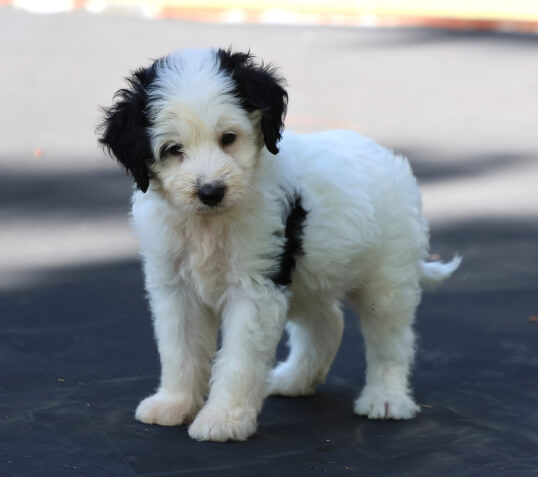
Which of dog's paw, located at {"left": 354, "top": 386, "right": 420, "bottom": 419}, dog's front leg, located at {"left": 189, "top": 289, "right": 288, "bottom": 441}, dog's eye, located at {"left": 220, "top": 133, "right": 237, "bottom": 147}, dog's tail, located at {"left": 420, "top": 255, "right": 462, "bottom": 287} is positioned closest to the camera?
dog's eye, located at {"left": 220, "top": 133, "right": 237, "bottom": 147}

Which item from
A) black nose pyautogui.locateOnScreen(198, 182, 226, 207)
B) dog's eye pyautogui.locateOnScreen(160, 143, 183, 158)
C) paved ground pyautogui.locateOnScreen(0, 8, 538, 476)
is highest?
dog's eye pyautogui.locateOnScreen(160, 143, 183, 158)

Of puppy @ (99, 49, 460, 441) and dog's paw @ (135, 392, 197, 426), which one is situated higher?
puppy @ (99, 49, 460, 441)

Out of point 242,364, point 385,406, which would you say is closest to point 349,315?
point 385,406

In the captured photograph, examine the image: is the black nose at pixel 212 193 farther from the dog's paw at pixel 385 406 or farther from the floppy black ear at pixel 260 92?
the dog's paw at pixel 385 406

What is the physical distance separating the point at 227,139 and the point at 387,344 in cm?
173

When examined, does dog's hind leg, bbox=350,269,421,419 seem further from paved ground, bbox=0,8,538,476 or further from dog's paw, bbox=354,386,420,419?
paved ground, bbox=0,8,538,476

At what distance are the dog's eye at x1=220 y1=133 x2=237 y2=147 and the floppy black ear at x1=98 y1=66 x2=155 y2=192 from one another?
0.35 m

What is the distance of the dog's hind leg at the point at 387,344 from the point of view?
18.1 ft

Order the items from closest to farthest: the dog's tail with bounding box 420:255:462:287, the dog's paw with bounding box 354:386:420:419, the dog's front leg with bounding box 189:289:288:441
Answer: the dog's front leg with bounding box 189:289:288:441
the dog's paw with bounding box 354:386:420:419
the dog's tail with bounding box 420:255:462:287

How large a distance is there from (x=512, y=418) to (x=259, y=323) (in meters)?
1.61

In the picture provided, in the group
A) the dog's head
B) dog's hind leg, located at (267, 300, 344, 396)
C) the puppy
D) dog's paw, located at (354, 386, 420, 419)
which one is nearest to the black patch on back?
the puppy

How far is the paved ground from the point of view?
491 centimetres

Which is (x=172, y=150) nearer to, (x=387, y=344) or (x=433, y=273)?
(x=387, y=344)

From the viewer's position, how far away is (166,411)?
5191mm
